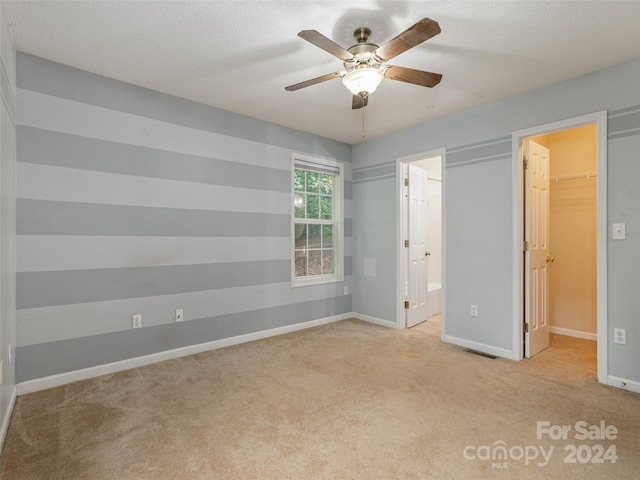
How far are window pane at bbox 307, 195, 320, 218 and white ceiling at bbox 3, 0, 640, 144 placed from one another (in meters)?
1.50

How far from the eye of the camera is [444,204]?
12.6ft

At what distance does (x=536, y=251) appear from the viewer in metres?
3.46

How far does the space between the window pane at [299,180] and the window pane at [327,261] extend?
950 mm

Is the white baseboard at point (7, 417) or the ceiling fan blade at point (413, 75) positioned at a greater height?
the ceiling fan blade at point (413, 75)

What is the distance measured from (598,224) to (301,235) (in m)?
3.07

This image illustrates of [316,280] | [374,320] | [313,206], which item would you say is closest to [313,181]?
[313,206]

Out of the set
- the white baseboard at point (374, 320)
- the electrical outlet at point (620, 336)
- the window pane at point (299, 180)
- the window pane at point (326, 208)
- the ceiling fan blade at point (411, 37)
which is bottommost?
the white baseboard at point (374, 320)

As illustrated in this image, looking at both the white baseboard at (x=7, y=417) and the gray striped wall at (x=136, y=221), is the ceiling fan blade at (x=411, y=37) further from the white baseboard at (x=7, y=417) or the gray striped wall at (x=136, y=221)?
the white baseboard at (x=7, y=417)

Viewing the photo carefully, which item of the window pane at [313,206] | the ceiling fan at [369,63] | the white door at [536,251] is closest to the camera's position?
the ceiling fan at [369,63]

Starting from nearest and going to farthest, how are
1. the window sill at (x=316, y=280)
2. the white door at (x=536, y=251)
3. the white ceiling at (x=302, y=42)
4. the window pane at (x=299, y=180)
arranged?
the white ceiling at (x=302, y=42)
the white door at (x=536, y=251)
the window sill at (x=316, y=280)
the window pane at (x=299, y=180)

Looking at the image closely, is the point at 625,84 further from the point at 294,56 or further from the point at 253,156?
the point at 253,156

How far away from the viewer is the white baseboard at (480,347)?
3.35 m

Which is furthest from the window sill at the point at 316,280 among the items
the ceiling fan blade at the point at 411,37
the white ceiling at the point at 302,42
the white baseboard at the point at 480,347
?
the ceiling fan blade at the point at 411,37

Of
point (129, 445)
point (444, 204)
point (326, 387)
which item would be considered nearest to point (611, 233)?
point (444, 204)
